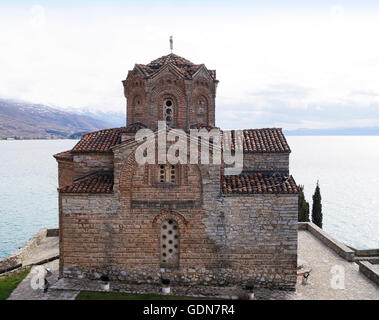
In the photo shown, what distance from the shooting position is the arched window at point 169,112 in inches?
609

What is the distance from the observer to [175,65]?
619 inches

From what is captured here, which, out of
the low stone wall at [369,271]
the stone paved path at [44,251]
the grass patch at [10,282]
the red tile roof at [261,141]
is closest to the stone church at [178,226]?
the red tile roof at [261,141]

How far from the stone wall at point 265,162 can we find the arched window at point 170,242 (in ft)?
13.1

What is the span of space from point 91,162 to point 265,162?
739 cm

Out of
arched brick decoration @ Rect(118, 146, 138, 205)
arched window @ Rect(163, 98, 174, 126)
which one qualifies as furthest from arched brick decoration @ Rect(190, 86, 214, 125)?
arched brick decoration @ Rect(118, 146, 138, 205)

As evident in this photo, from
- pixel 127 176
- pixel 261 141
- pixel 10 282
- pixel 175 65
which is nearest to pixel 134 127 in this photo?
pixel 127 176

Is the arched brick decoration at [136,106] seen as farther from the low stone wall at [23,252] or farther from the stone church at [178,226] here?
the low stone wall at [23,252]

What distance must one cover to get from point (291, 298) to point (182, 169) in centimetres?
618

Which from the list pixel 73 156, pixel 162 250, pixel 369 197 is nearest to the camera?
pixel 162 250

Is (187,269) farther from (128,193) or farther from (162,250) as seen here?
(128,193)

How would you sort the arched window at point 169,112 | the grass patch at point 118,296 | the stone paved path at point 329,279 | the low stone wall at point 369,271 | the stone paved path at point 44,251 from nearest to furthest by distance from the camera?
the grass patch at point 118,296
the stone paved path at point 329,279
the low stone wall at point 369,271
the arched window at point 169,112
the stone paved path at point 44,251

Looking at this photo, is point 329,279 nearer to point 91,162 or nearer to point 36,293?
point 91,162

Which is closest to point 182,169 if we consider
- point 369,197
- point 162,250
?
point 162,250

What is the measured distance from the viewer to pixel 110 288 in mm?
12539
